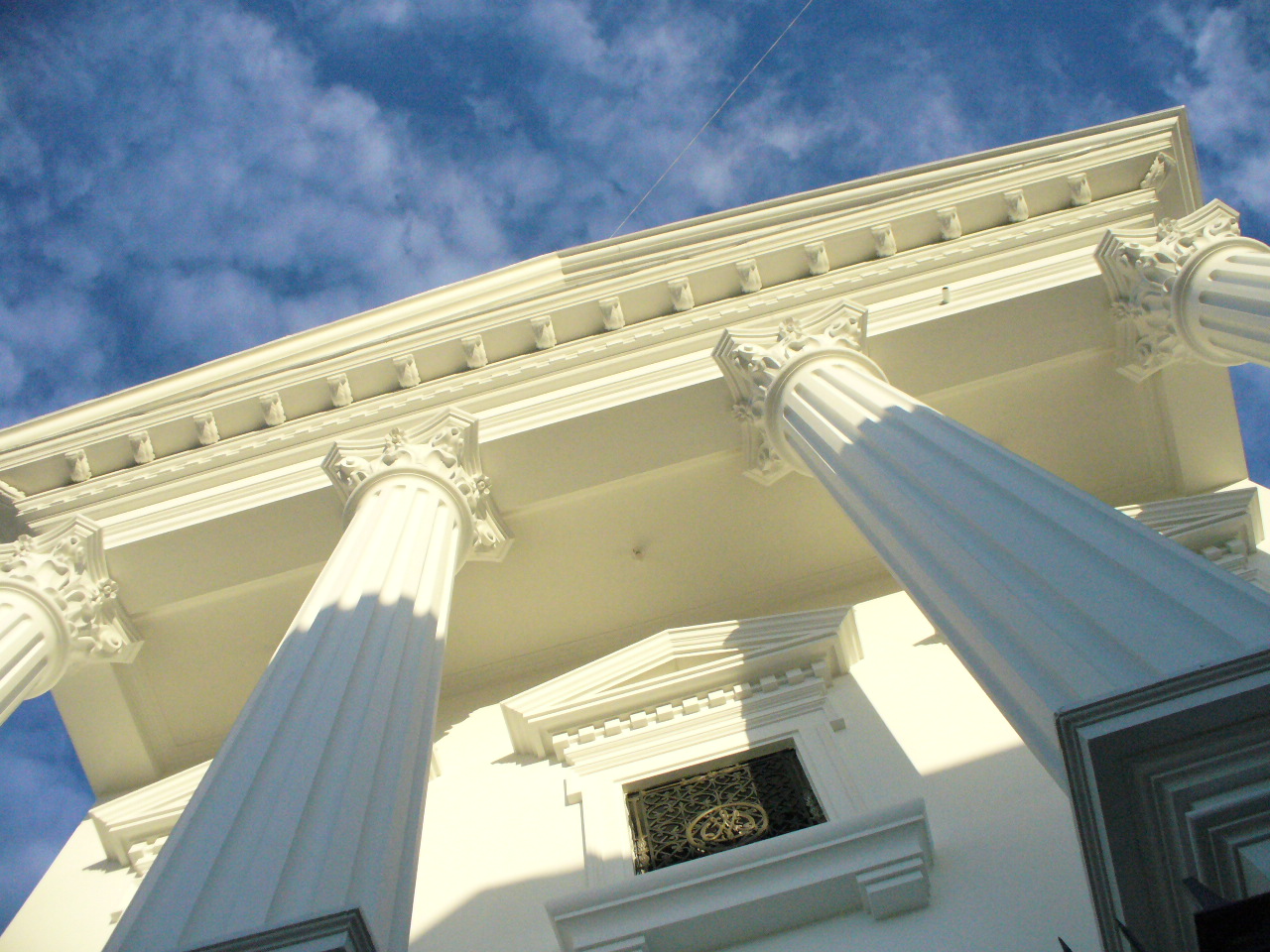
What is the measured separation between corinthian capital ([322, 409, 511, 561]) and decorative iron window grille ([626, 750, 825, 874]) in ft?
10.8

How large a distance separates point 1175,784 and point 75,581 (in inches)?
426

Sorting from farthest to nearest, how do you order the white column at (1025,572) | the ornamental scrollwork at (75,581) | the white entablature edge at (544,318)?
the white entablature edge at (544,318) < the ornamental scrollwork at (75,581) < the white column at (1025,572)

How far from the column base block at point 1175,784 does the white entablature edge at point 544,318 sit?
32.2ft

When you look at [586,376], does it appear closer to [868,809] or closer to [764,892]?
[868,809]

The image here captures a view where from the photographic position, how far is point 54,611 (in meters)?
10.6

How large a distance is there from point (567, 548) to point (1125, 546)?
29.1 ft

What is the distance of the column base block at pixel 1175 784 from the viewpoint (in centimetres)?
378

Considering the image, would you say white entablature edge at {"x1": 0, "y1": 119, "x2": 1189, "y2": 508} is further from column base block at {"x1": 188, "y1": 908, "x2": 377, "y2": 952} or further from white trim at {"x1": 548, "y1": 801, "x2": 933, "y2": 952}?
column base block at {"x1": 188, "y1": 908, "x2": 377, "y2": 952}

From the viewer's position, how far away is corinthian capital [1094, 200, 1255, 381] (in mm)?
10727

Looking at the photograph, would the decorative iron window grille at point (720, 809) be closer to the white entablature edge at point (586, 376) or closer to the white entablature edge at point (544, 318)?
the white entablature edge at point (586, 376)

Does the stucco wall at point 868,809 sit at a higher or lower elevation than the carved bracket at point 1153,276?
lower

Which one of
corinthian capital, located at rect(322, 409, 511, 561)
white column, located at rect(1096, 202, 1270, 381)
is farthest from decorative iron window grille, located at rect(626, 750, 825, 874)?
white column, located at rect(1096, 202, 1270, 381)

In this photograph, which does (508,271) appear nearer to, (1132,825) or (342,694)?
(342,694)

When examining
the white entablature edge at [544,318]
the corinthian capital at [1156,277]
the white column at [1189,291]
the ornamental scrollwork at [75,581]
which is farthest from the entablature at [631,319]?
the ornamental scrollwork at [75,581]
